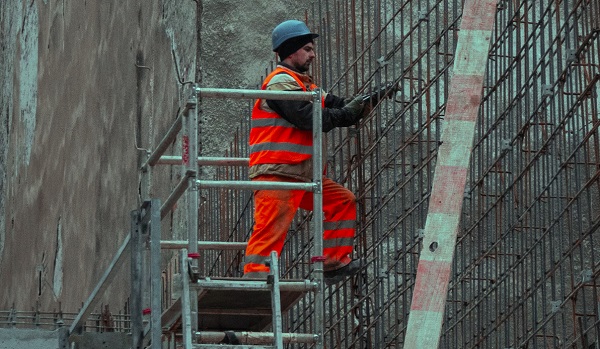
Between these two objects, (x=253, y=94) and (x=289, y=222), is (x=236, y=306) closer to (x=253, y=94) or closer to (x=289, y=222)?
(x=289, y=222)

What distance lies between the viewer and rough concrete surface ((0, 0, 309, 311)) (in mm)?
16672

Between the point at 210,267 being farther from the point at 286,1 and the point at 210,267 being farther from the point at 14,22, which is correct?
the point at 14,22

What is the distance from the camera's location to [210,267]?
16.5 m

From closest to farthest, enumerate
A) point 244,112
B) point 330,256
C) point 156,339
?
point 156,339
point 330,256
point 244,112

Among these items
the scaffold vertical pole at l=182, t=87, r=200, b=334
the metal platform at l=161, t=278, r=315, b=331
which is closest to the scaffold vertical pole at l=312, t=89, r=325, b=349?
the metal platform at l=161, t=278, r=315, b=331

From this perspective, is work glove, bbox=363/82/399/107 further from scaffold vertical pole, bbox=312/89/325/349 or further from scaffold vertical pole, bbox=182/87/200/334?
scaffold vertical pole, bbox=182/87/200/334

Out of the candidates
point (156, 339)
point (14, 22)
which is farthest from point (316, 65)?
point (14, 22)

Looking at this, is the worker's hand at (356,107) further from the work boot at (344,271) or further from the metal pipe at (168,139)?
the metal pipe at (168,139)

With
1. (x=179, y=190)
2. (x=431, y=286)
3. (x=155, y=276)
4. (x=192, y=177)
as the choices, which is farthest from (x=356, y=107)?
(x=431, y=286)

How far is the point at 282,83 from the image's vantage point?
11.3 meters

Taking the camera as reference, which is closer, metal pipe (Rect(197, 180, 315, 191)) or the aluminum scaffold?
the aluminum scaffold

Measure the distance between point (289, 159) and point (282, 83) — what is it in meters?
0.51

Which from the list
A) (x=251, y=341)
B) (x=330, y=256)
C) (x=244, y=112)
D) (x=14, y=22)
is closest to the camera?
(x=251, y=341)

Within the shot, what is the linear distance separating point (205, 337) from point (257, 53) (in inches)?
271
